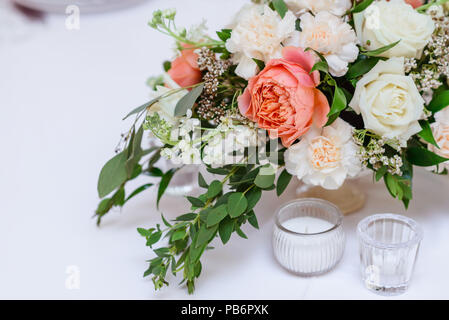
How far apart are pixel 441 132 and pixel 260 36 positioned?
28 centimetres

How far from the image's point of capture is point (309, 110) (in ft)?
2.15

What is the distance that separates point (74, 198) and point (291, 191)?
1.26ft

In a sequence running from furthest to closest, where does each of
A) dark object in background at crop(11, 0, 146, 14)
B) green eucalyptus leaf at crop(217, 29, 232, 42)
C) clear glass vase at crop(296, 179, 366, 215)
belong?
dark object in background at crop(11, 0, 146, 14), clear glass vase at crop(296, 179, 366, 215), green eucalyptus leaf at crop(217, 29, 232, 42)

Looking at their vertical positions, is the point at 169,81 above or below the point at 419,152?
above

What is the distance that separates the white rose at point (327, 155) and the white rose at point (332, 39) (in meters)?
0.08

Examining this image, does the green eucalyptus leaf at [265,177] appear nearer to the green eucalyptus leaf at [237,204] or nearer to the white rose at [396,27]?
the green eucalyptus leaf at [237,204]

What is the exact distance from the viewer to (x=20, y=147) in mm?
1119

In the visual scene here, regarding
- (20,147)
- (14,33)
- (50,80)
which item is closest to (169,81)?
(20,147)

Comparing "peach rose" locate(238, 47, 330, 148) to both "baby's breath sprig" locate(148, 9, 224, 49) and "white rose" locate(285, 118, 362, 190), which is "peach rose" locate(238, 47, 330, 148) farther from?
"baby's breath sprig" locate(148, 9, 224, 49)

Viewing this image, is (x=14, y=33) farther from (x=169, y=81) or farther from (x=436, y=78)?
(x=436, y=78)

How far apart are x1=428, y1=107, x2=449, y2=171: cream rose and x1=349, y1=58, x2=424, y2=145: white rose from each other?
74mm

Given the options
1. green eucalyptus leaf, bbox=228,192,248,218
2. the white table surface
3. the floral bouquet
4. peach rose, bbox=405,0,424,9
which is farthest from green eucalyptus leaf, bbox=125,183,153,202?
peach rose, bbox=405,0,424,9

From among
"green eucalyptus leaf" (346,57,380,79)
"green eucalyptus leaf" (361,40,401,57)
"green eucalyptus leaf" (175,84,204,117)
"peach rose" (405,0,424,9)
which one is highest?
"peach rose" (405,0,424,9)

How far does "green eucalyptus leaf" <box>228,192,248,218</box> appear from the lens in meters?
0.67
